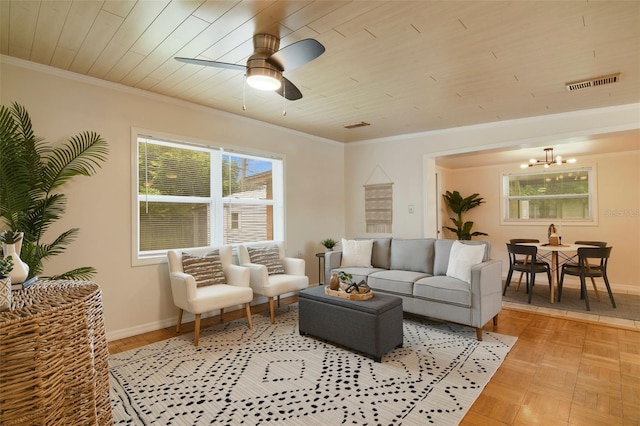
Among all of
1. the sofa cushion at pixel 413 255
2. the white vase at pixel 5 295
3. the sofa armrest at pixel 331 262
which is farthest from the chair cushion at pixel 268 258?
the white vase at pixel 5 295

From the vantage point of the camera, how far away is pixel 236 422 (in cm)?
196

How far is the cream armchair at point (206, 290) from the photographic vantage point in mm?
3111

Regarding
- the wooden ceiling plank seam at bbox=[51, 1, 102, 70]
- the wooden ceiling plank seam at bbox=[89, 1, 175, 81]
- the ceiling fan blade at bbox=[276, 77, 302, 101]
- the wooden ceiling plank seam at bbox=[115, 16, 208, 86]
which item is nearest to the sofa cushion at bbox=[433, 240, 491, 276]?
the ceiling fan blade at bbox=[276, 77, 302, 101]

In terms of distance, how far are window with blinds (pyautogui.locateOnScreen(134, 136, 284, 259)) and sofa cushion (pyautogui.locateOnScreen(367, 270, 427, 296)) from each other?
1.67m

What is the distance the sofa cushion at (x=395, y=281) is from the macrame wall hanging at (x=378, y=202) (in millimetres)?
1545

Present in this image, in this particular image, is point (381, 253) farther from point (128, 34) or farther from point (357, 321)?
point (128, 34)

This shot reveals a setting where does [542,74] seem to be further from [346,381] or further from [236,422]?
[236,422]

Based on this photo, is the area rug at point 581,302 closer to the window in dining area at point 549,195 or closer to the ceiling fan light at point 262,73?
the window in dining area at point 549,195

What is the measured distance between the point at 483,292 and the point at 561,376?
0.87 metres

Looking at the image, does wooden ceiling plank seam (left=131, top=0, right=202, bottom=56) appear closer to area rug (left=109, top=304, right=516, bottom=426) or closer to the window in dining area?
area rug (left=109, top=304, right=516, bottom=426)

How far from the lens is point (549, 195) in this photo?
6309mm

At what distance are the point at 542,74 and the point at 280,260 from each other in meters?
3.55

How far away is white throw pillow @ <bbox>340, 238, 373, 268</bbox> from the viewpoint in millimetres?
4562

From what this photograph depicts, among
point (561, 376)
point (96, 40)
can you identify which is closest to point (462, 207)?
point (561, 376)
